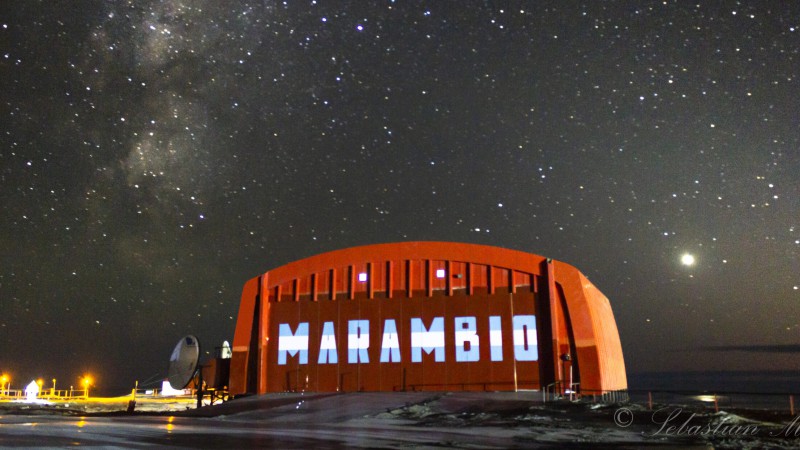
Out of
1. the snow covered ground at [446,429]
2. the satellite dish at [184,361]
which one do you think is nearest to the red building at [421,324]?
the satellite dish at [184,361]

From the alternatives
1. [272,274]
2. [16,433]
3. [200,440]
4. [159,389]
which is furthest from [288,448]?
[159,389]

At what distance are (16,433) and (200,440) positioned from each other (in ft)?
19.5

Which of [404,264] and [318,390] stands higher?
[404,264]

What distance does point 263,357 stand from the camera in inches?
1246

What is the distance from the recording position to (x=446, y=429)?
17.5 meters

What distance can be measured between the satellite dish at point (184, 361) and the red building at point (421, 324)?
8.58 feet

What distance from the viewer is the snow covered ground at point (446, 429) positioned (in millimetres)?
13773

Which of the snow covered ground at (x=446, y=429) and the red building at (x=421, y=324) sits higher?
the red building at (x=421, y=324)

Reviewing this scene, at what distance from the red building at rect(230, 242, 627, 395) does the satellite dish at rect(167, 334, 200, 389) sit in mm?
2615

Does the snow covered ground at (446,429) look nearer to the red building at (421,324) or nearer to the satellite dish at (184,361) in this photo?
the red building at (421,324)

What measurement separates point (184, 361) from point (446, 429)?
2040 cm

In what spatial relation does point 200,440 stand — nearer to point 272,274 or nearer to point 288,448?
point 288,448

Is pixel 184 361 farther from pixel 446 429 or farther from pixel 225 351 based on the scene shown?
pixel 446 429

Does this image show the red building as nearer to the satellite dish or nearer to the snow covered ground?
the satellite dish
